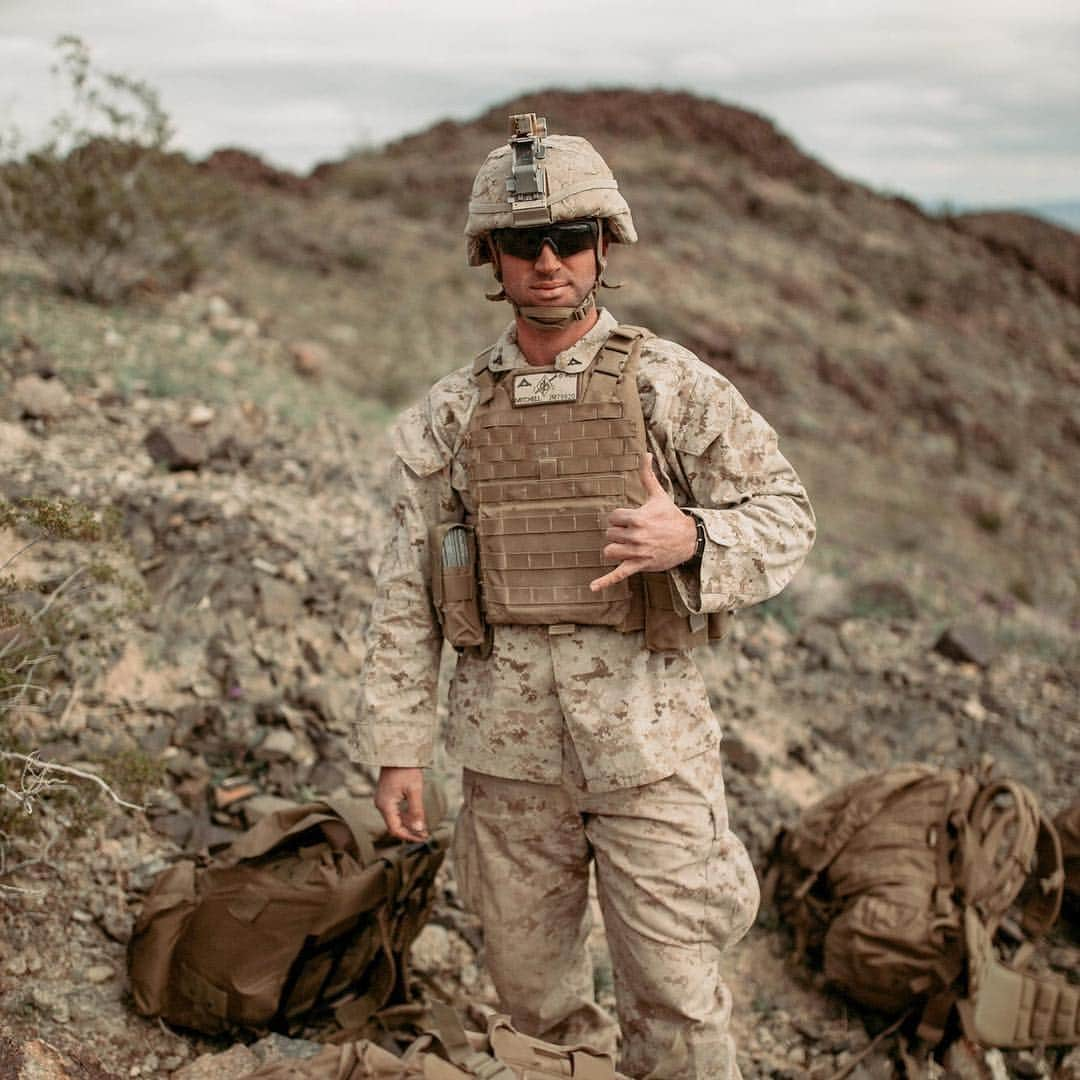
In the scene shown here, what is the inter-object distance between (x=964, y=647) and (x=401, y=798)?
406 centimetres

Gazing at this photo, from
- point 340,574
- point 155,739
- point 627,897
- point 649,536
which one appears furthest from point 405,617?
point 340,574

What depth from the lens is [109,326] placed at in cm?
732

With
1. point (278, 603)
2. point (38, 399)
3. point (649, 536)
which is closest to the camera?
point (649, 536)

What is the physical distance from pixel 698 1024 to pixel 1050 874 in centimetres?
172

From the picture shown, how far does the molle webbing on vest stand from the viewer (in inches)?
92.0

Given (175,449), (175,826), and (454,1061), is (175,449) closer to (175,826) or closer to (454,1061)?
(175,826)

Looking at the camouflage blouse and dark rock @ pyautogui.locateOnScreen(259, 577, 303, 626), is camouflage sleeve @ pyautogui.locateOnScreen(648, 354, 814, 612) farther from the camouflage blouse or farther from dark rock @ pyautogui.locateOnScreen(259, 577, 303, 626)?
dark rock @ pyautogui.locateOnScreen(259, 577, 303, 626)

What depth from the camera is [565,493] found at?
7.79 ft

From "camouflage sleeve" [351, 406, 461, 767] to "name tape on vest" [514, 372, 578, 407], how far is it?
0.22m

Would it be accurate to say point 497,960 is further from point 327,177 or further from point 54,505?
point 327,177

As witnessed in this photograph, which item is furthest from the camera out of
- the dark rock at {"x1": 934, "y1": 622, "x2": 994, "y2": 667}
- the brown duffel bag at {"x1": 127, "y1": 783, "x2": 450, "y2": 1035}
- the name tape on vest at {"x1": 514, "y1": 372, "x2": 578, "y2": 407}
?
the dark rock at {"x1": 934, "y1": 622, "x2": 994, "y2": 667}

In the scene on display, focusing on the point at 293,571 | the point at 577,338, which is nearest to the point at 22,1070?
the point at 577,338

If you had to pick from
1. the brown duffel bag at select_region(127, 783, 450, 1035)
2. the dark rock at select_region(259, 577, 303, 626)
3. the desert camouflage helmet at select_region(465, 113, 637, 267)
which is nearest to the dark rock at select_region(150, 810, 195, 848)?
the brown duffel bag at select_region(127, 783, 450, 1035)

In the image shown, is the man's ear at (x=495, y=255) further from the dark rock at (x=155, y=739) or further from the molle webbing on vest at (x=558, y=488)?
the dark rock at (x=155, y=739)
